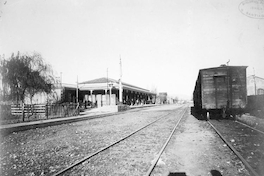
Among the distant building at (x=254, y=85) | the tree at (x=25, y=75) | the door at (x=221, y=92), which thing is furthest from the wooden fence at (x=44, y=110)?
the distant building at (x=254, y=85)

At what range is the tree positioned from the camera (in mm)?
20797

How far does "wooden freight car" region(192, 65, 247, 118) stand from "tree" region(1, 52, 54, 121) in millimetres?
19665

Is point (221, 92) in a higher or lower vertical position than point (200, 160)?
higher

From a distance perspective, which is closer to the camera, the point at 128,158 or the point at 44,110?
the point at 128,158

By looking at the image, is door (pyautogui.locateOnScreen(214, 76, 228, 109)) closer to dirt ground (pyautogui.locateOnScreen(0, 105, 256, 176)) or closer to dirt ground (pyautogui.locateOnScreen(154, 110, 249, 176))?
dirt ground (pyautogui.locateOnScreen(0, 105, 256, 176))

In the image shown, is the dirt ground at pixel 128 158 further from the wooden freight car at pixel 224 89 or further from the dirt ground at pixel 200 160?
the wooden freight car at pixel 224 89

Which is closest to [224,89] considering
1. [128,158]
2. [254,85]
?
[128,158]

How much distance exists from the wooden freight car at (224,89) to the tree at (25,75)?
19.7m

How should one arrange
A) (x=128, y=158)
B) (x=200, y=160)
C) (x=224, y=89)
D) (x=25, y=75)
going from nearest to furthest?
(x=200, y=160) < (x=128, y=158) < (x=224, y=89) < (x=25, y=75)

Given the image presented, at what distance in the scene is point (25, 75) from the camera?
856 inches

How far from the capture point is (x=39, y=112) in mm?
16297

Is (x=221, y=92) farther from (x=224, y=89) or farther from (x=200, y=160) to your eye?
(x=200, y=160)

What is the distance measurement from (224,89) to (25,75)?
21447 millimetres

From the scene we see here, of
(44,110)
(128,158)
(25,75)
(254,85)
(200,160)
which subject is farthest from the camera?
(254,85)
